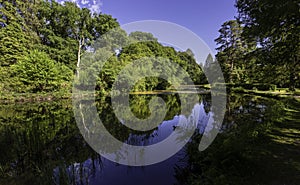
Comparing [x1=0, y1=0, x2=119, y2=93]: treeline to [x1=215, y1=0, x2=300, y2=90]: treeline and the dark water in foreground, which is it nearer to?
the dark water in foreground

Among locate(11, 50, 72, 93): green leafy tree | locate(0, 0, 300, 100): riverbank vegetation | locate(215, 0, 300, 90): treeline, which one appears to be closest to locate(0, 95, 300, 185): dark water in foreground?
locate(215, 0, 300, 90): treeline

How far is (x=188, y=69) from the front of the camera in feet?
156

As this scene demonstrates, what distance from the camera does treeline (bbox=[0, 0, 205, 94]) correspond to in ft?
59.3

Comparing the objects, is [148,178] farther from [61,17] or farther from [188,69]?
[188,69]

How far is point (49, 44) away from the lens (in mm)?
29078

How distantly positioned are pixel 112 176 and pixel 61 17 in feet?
105

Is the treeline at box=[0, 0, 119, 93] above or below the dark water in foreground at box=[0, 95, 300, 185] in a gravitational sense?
above

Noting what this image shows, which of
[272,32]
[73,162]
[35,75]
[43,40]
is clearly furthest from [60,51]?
[272,32]

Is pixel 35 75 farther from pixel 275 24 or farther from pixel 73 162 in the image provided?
pixel 275 24

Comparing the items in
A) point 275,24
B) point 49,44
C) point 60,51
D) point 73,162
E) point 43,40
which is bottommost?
point 73,162

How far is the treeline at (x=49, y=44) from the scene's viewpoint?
18.1m

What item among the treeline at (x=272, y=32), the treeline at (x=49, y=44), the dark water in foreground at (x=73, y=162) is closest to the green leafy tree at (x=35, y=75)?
the treeline at (x=49, y=44)

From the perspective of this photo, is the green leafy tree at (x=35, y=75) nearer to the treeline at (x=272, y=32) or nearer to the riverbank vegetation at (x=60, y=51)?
the riverbank vegetation at (x=60, y=51)

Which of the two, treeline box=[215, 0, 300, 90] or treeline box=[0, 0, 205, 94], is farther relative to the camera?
treeline box=[0, 0, 205, 94]
